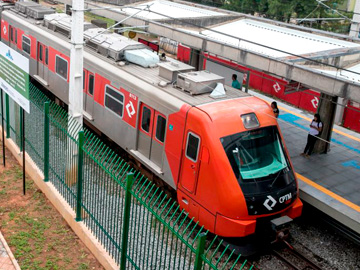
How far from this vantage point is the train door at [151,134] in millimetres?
11375

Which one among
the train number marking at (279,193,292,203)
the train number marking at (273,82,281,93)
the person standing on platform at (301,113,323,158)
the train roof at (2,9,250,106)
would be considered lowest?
the train number marking at (273,82,281,93)

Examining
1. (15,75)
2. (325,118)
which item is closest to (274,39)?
(325,118)

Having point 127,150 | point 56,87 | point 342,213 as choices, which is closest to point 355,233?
point 342,213

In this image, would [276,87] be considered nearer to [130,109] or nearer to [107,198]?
[130,109]

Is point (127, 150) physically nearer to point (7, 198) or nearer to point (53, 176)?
point (53, 176)

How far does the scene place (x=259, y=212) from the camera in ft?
33.0

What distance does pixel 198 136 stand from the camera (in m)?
10.1

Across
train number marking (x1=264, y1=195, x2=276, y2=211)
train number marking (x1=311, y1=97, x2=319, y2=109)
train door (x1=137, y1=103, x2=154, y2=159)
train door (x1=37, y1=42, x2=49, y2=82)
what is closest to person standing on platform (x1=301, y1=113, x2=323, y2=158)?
train number marking (x1=264, y1=195, x2=276, y2=211)

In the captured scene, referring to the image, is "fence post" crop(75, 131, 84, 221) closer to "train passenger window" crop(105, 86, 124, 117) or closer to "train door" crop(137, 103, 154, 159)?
"train door" crop(137, 103, 154, 159)

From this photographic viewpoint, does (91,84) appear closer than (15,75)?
No

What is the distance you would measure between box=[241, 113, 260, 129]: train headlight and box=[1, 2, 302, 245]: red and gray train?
27 millimetres

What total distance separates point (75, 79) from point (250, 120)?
14.4 ft

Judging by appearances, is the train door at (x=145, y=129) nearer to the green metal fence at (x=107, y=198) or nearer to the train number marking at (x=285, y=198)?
the green metal fence at (x=107, y=198)

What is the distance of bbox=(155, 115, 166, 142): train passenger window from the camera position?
11.3 m
